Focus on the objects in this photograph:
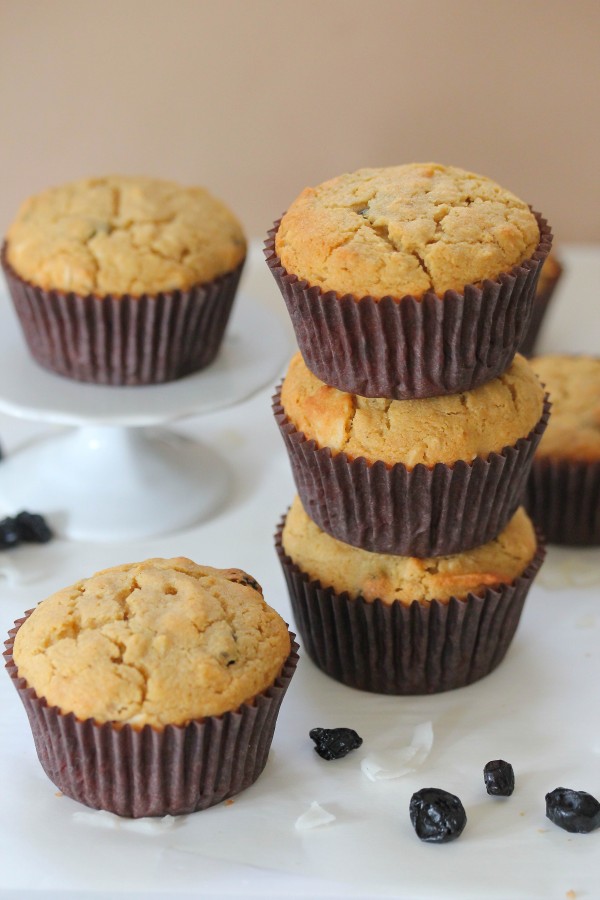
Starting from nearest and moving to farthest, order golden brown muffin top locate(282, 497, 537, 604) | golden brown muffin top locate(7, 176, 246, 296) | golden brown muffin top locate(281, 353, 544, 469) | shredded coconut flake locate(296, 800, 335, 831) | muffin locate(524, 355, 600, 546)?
shredded coconut flake locate(296, 800, 335, 831) → golden brown muffin top locate(281, 353, 544, 469) → golden brown muffin top locate(282, 497, 537, 604) → golden brown muffin top locate(7, 176, 246, 296) → muffin locate(524, 355, 600, 546)

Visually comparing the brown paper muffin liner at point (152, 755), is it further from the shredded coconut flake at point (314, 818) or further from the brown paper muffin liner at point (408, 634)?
the brown paper muffin liner at point (408, 634)

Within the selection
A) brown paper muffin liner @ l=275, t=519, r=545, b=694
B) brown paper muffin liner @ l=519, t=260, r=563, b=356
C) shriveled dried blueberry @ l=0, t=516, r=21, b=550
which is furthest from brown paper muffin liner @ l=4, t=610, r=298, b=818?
brown paper muffin liner @ l=519, t=260, r=563, b=356

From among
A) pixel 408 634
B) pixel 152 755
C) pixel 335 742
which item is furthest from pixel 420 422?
pixel 152 755

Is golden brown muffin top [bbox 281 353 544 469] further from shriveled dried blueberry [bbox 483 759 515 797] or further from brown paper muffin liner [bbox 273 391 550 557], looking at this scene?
shriveled dried blueberry [bbox 483 759 515 797]

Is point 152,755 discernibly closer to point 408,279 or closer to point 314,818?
point 314,818

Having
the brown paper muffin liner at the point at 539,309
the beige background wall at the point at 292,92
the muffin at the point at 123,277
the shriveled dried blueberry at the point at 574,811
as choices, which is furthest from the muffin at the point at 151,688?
the beige background wall at the point at 292,92
